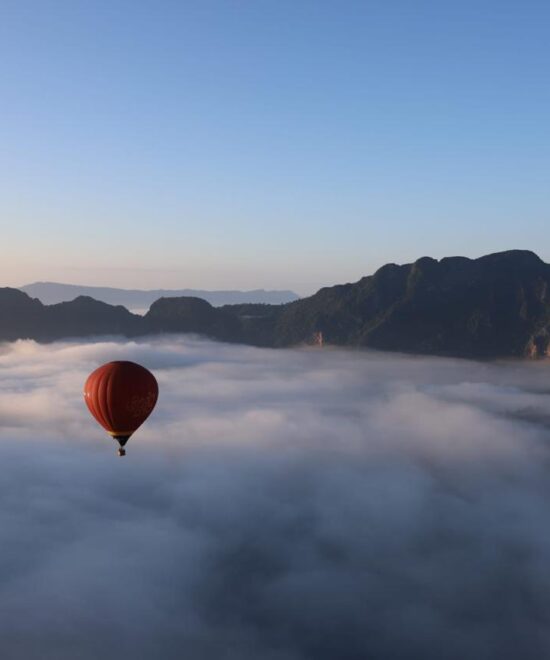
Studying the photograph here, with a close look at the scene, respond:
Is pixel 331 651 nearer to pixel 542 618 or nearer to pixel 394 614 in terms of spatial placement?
pixel 394 614

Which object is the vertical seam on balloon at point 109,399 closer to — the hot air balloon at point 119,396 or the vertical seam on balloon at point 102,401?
the hot air balloon at point 119,396

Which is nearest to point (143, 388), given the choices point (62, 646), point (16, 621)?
point (62, 646)

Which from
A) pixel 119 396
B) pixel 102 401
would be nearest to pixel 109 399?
pixel 102 401

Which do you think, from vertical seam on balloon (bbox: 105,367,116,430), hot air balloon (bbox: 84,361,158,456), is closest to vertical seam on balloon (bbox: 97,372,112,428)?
hot air balloon (bbox: 84,361,158,456)

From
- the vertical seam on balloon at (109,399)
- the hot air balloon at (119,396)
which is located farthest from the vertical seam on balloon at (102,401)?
the vertical seam on balloon at (109,399)

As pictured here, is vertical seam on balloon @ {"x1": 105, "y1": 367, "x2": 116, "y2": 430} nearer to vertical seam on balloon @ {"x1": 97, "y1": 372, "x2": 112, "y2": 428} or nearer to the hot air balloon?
the hot air balloon

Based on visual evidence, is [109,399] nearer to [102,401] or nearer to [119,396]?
[102,401]

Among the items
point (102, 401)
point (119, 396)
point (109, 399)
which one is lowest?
point (102, 401)

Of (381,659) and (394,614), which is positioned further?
(394,614)
